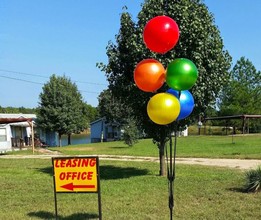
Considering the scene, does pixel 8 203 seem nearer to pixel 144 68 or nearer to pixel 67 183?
pixel 67 183

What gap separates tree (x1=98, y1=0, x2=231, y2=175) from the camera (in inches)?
433

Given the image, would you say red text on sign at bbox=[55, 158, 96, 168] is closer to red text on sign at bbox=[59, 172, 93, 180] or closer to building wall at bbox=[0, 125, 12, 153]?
red text on sign at bbox=[59, 172, 93, 180]

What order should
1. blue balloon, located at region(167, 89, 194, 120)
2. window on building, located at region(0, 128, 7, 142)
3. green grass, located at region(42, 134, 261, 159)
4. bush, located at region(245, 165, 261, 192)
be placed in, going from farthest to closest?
window on building, located at region(0, 128, 7, 142) < green grass, located at region(42, 134, 261, 159) < bush, located at region(245, 165, 261, 192) < blue balloon, located at region(167, 89, 194, 120)

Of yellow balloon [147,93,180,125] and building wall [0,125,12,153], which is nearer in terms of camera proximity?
yellow balloon [147,93,180,125]

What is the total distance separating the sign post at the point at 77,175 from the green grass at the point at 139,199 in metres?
0.85

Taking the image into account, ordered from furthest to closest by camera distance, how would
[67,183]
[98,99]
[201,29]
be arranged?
[98,99]
[201,29]
[67,183]

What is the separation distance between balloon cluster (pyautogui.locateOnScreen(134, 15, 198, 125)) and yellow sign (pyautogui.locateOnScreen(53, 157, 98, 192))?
1434 millimetres

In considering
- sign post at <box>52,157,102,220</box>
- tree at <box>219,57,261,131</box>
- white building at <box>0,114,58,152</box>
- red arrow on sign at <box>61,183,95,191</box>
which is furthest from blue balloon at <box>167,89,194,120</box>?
tree at <box>219,57,261,131</box>

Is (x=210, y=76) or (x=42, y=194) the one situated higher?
(x=210, y=76)

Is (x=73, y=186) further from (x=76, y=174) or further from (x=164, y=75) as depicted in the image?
(x=164, y=75)

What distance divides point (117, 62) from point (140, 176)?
3.68 m

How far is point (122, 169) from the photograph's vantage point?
49.5ft

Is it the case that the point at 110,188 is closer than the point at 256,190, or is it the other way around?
the point at 256,190

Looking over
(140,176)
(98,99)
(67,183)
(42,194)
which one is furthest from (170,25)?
(98,99)
